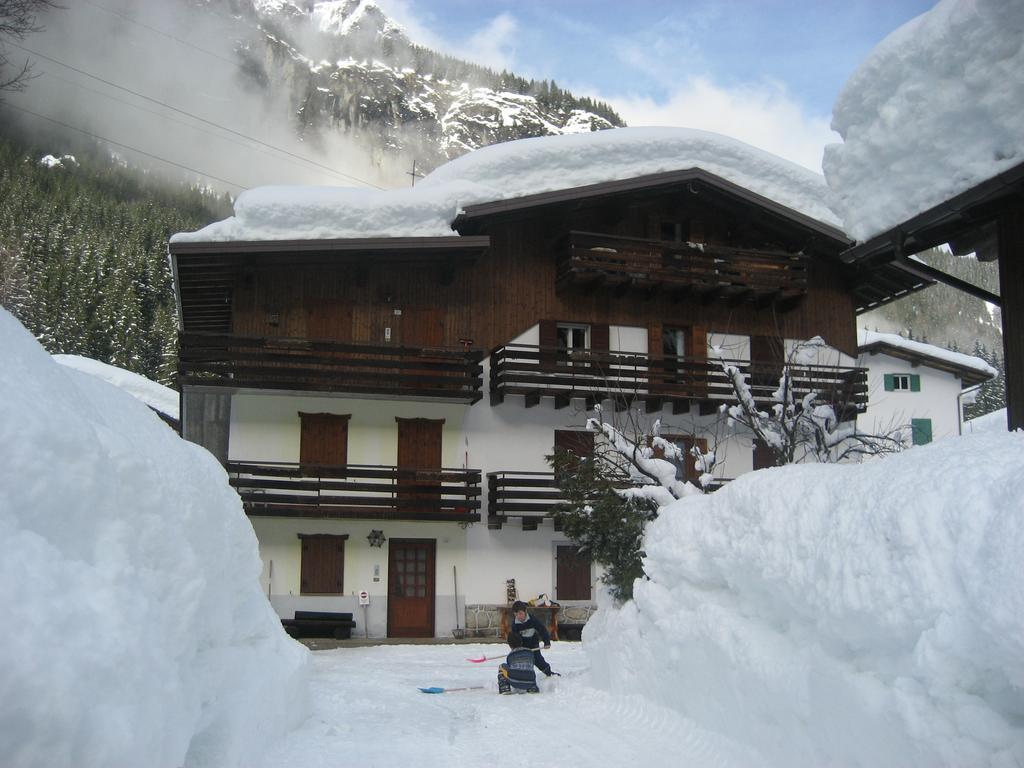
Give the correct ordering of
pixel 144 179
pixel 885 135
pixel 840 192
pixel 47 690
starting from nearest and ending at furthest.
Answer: pixel 47 690 → pixel 885 135 → pixel 840 192 → pixel 144 179

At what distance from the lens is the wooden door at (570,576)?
24.9 metres

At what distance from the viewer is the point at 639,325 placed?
2662 centimetres

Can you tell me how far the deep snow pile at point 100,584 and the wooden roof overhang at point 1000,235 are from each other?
24.4 ft

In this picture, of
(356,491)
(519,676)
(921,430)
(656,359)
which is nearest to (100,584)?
(519,676)

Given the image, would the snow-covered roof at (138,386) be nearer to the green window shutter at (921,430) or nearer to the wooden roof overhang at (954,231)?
the green window shutter at (921,430)

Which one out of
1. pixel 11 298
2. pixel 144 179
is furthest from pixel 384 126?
pixel 11 298

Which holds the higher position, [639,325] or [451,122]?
[451,122]

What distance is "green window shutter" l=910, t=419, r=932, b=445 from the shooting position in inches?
1270

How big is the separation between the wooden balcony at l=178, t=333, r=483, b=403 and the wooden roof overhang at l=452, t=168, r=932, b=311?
3649 mm

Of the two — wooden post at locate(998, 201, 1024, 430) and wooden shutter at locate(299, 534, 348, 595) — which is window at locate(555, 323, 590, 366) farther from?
wooden post at locate(998, 201, 1024, 430)

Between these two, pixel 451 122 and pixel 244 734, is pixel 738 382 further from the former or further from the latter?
pixel 451 122

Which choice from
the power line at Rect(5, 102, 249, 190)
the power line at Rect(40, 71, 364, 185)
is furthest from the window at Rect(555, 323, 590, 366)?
the power line at Rect(40, 71, 364, 185)

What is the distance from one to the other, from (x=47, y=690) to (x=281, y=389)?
62.9ft

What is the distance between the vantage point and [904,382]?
110 feet
